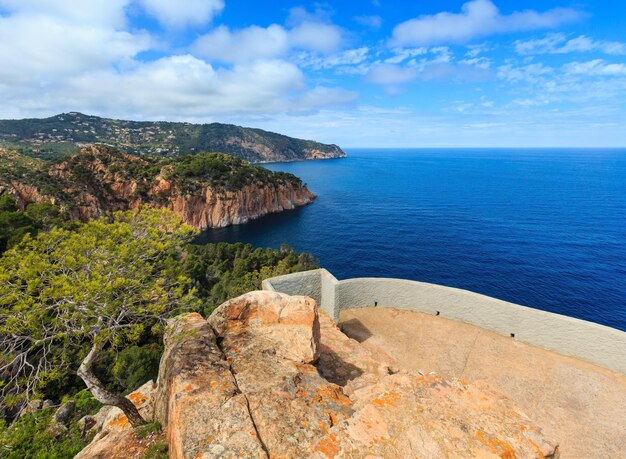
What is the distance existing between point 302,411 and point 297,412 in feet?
0.40

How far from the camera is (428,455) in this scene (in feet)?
16.9

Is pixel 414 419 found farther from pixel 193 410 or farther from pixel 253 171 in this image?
pixel 253 171

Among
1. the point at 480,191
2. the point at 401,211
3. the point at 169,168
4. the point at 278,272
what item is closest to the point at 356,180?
the point at 480,191

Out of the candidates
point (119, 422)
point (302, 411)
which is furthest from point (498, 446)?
point (119, 422)

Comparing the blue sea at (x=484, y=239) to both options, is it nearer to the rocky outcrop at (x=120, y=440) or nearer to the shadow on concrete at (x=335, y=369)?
the shadow on concrete at (x=335, y=369)

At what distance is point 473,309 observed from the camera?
1552 cm

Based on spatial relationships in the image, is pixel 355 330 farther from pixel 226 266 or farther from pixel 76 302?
pixel 226 266

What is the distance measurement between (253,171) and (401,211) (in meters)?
44.8

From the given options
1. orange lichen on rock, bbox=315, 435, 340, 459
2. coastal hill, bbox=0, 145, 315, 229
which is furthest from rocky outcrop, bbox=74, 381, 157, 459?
coastal hill, bbox=0, 145, 315, 229

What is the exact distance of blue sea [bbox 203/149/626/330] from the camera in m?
38.0

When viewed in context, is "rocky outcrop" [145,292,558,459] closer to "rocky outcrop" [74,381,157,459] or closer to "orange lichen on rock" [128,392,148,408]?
→ "rocky outcrop" [74,381,157,459]

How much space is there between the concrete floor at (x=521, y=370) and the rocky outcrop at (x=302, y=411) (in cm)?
656

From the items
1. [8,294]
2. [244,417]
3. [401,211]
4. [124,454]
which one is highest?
[8,294]

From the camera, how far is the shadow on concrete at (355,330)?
15.2 m
